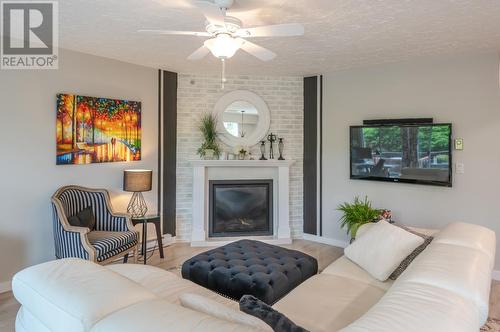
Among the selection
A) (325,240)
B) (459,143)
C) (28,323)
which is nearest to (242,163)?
(325,240)

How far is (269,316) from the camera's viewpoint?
125 cm

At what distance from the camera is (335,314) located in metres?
1.85

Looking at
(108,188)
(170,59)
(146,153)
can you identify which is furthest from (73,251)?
(170,59)

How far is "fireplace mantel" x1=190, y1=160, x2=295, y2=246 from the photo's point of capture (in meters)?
4.68

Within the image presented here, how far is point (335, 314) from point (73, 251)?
2399mm

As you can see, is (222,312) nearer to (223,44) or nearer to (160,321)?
(160,321)

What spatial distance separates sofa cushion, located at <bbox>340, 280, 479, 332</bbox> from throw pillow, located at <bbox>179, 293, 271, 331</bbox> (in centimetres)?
28

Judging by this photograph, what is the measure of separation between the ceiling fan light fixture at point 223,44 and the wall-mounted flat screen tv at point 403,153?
255 cm

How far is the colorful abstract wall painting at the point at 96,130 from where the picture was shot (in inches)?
143

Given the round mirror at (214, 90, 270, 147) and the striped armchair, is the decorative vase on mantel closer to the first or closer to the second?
the round mirror at (214, 90, 270, 147)

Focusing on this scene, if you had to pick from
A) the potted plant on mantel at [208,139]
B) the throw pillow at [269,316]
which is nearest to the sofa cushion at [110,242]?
the potted plant on mantel at [208,139]

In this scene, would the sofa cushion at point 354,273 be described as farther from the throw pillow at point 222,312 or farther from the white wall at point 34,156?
the white wall at point 34,156

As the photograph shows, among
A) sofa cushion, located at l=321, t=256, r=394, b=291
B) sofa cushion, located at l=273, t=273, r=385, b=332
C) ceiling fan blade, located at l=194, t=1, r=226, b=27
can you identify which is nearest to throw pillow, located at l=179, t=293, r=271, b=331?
sofa cushion, located at l=273, t=273, r=385, b=332

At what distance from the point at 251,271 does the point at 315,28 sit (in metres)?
2.11
